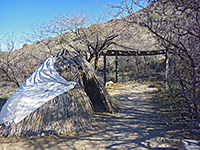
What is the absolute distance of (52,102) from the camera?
4.66 m

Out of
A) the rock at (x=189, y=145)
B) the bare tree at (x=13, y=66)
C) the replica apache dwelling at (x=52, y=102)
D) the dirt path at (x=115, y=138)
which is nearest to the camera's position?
the rock at (x=189, y=145)

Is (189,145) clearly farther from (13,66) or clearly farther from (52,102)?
(13,66)

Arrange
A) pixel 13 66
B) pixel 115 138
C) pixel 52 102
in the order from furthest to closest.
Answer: pixel 13 66 → pixel 52 102 → pixel 115 138

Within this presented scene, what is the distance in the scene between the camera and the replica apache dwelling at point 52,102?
4316 millimetres

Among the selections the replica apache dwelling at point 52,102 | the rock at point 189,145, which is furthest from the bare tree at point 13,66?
the rock at point 189,145

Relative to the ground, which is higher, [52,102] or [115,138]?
[52,102]

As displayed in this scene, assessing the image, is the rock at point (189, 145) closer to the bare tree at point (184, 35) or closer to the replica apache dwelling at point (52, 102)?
the bare tree at point (184, 35)

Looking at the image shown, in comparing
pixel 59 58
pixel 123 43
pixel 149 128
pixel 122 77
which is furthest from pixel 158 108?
pixel 122 77

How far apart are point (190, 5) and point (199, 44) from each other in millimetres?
926

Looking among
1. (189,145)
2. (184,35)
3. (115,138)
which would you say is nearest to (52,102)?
(115,138)

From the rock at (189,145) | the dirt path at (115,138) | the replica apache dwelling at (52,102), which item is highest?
the replica apache dwelling at (52,102)

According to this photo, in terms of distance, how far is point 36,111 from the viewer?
4.47 meters

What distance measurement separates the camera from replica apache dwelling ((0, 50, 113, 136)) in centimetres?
432

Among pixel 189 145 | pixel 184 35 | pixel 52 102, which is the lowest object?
pixel 189 145
